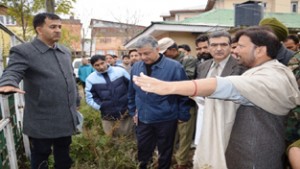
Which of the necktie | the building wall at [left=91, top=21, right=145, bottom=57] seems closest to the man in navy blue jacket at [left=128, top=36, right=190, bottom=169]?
the necktie

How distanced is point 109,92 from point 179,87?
257cm

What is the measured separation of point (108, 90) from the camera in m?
4.09

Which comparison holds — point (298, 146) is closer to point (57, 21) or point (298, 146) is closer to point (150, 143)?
point (150, 143)

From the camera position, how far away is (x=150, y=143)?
3.44 m

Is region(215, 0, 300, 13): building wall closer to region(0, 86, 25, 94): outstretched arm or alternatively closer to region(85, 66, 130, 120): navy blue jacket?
region(85, 66, 130, 120): navy blue jacket

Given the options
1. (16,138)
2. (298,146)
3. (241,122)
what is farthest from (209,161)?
(16,138)

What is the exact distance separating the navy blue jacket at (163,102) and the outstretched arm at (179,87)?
1.53 meters

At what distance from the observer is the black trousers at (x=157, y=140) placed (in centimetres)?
330

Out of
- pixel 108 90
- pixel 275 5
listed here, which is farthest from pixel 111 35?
pixel 108 90

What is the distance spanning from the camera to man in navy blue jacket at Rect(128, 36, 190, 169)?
3.21 m

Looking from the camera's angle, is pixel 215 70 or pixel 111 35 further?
pixel 111 35

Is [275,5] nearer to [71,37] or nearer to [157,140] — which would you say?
[71,37]

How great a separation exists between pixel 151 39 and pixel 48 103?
133cm

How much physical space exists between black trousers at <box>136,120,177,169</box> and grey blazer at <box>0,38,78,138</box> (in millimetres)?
878
